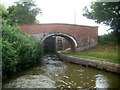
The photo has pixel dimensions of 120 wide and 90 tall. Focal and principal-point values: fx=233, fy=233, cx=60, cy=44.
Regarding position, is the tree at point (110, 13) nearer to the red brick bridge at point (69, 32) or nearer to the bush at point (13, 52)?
the red brick bridge at point (69, 32)

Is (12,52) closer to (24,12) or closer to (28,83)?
(28,83)

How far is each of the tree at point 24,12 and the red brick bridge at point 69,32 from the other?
Answer: 4.51 m

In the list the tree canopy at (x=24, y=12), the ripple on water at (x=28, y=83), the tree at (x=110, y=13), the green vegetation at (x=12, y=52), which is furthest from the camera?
the tree canopy at (x=24, y=12)

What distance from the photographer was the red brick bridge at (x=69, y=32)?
69.2 feet

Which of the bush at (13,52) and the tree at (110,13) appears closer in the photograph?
the bush at (13,52)

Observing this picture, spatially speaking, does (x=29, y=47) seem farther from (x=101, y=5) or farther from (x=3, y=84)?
(x=101, y=5)

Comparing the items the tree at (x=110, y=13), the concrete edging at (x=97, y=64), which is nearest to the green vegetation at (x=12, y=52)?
the concrete edging at (x=97, y=64)

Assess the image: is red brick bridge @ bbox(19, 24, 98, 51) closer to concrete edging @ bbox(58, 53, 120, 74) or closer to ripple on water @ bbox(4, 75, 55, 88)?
concrete edging @ bbox(58, 53, 120, 74)

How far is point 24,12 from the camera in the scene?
2580cm

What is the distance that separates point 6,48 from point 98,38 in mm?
14162

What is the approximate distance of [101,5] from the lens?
1719cm

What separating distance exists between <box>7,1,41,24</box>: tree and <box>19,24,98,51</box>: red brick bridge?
178 inches

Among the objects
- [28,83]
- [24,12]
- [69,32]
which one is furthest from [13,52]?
[24,12]

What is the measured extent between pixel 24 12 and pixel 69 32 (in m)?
6.70
